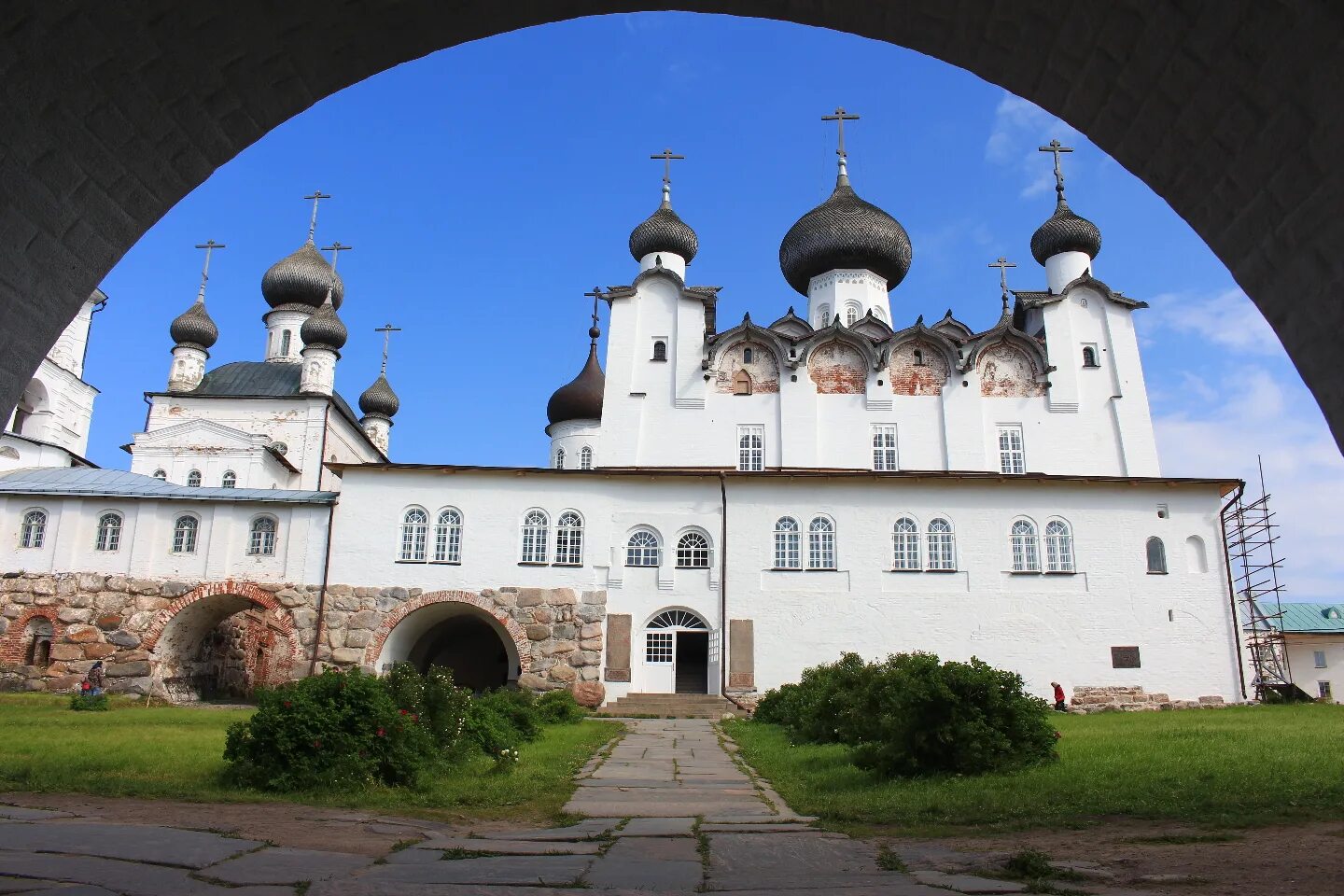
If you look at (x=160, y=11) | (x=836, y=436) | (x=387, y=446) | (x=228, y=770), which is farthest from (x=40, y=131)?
(x=387, y=446)

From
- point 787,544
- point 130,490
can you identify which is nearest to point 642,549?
point 787,544

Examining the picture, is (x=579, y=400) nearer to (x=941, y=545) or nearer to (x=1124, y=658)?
(x=941, y=545)

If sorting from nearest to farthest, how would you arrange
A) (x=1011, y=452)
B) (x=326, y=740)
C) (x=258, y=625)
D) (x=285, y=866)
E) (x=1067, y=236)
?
(x=285, y=866), (x=326, y=740), (x=258, y=625), (x=1011, y=452), (x=1067, y=236)

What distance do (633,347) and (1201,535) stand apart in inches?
643

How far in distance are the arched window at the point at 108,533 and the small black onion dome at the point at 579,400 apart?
16.9m

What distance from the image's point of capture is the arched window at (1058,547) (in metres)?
24.6

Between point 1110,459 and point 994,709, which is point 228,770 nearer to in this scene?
point 994,709

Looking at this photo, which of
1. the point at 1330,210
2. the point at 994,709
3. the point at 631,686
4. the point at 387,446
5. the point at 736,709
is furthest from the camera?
the point at 387,446

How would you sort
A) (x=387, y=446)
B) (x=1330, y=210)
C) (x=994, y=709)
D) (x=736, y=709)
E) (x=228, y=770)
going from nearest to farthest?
1. (x=1330, y=210)
2. (x=228, y=770)
3. (x=994, y=709)
4. (x=736, y=709)
5. (x=387, y=446)

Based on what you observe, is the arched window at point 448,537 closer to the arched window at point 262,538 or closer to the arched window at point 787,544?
the arched window at point 262,538

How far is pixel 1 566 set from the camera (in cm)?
2352

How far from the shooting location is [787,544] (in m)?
24.7

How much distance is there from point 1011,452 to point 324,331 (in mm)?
25332

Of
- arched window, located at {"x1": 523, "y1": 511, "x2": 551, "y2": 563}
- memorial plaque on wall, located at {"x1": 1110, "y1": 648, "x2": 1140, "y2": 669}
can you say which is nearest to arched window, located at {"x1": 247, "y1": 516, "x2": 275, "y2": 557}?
arched window, located at {"x1": 523, "y1": 511, "x2": 551, "y2": 563}
